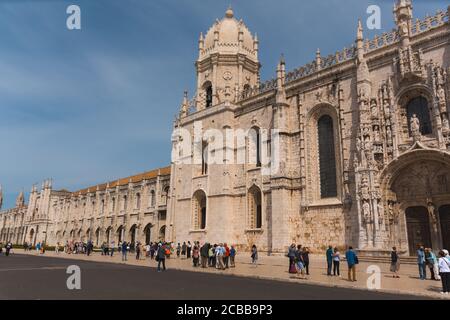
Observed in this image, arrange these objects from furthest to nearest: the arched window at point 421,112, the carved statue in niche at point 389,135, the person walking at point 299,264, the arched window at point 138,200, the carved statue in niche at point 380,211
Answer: the arched window at point 138,200
the carved statue in niche at point 389,135
the arched window at point 421,112
the carved statue in niche at point 380,211
the person walking at point 299,264

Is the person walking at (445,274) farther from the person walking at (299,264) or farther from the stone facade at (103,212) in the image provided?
the stone facade at (103,212)

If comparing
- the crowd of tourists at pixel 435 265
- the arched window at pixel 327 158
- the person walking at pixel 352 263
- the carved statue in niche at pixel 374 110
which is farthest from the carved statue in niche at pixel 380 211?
the person walking at pixel 352 263

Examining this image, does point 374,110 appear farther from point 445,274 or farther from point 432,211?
point 445,274

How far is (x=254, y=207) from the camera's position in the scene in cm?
2886

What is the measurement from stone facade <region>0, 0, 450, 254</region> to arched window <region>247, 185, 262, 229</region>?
A: 9 cm

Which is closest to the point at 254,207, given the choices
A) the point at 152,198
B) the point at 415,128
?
the point at 415,128

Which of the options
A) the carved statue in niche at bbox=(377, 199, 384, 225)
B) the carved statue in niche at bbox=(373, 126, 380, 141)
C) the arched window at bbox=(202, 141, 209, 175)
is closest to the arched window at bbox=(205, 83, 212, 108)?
the arched window at bbox=(202, 141, 209, 175)

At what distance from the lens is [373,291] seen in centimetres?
1161

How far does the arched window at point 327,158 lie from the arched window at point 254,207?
5.57 metres

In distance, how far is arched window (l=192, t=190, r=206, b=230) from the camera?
32.3 meters

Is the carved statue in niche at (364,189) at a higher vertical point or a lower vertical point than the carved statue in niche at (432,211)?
higher

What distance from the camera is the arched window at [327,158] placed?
967 inches

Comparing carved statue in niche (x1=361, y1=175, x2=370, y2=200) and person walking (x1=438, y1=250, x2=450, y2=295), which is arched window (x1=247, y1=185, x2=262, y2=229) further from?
person walking (x1=438, y1=250, x2=450, y2=295)

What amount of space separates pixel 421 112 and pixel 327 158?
6706 mm
